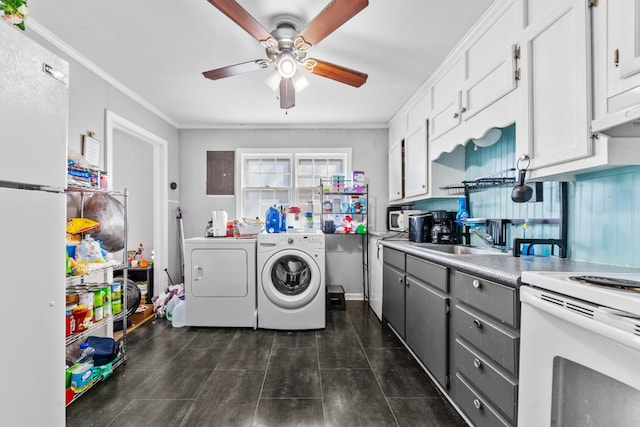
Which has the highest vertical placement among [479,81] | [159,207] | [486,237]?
[479,81]

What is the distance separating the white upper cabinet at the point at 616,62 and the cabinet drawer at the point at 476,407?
1.14 meters

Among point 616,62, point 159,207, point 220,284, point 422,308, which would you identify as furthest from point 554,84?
point 159,207

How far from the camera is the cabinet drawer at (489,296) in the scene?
3.70 ft

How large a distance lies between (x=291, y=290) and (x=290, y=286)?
0.08m

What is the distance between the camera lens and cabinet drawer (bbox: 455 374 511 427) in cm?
122

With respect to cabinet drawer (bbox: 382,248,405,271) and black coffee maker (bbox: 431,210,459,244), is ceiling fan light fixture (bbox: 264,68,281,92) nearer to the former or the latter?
cabinet drawer (bbox: 382,248,405,271)

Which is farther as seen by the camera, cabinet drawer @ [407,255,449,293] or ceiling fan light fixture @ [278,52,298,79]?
ceiling fan light fixture @ [278,52,298,79]

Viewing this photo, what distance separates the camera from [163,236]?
11.4 feet

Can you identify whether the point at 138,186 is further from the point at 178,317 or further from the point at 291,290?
the point at 291,290

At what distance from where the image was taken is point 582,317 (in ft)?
2.54

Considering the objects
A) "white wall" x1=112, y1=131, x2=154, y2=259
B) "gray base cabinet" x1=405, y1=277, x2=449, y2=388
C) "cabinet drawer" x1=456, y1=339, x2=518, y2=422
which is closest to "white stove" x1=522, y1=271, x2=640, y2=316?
"cabinet drawer" x1=456, y1=339, x2=518, y2=422

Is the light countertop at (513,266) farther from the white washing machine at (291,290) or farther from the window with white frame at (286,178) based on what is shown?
the window with white frame at (286,178)

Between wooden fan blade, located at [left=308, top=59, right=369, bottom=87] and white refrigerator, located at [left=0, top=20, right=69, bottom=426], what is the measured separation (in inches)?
54.4

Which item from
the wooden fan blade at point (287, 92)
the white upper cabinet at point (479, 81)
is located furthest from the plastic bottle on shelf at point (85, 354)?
the white upper cabinet at point (479, 81)
